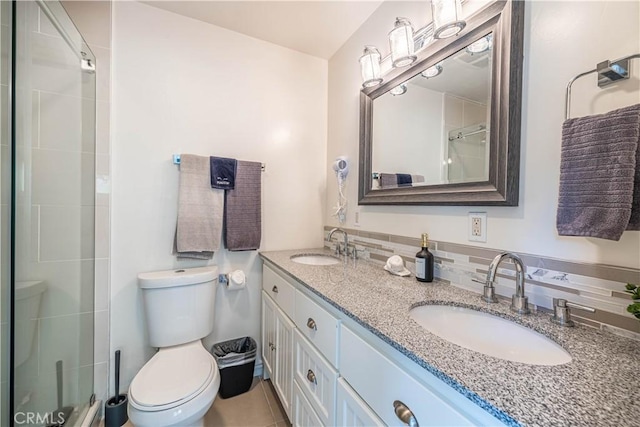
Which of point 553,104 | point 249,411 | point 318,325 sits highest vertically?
point 553,104

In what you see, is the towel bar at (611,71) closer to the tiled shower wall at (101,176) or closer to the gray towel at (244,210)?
the gray towel at (244,210)

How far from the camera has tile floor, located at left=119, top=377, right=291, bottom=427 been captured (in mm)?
→ 1450

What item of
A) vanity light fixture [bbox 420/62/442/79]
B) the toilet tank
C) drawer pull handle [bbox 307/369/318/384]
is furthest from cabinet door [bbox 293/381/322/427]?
vanity light fixture [bbox 420/62/442/79]

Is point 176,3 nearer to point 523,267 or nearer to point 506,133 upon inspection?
point 506,133

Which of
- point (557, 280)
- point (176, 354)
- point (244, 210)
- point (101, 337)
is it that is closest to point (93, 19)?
point (244, 210)

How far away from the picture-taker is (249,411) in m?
1.53

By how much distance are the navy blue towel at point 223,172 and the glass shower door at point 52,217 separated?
630mm

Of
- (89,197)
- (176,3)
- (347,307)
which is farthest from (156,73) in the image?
(347,307)

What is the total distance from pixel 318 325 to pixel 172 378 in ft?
2.57

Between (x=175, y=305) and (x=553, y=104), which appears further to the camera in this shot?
(x=175, y=305)

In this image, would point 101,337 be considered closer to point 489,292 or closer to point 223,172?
point 223,172

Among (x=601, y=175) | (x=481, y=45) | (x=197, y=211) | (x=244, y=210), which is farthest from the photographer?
(x=244, y=210)

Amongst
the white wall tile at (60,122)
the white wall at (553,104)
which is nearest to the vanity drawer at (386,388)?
the white wall at (553,104)

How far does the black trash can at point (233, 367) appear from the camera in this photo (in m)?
1.62
